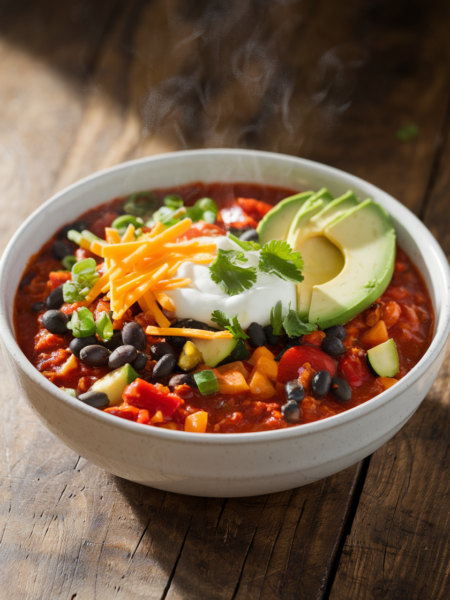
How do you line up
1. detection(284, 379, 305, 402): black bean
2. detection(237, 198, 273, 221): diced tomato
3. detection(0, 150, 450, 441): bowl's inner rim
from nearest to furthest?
detection(0, 150, 450, 441): bowl's inner rim
detection(284, 379, 305, 402): black bean
detection(237, 198, 273, 221): diced tomato

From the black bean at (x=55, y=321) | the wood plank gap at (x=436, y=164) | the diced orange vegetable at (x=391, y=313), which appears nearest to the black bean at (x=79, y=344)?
the black bean at (x=55, y=321)

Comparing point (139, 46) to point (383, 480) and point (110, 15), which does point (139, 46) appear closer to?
point (110, 15)

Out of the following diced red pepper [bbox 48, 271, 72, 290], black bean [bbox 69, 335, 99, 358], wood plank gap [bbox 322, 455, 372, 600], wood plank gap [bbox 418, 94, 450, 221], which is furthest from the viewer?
wood plank gap [bbox 418, 94, 450, 221]

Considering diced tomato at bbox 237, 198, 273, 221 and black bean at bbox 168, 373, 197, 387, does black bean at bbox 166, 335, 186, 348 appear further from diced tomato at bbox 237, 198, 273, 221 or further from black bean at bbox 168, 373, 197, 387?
diced tomato at bbox 237, 198, 273, 221

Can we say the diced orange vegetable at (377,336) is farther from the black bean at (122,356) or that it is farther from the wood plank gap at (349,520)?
the black bean at (122,356)

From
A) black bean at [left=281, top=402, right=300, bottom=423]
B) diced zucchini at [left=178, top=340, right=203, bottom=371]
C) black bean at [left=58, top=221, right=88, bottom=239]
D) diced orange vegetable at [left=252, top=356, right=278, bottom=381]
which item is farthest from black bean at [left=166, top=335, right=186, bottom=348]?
black bean at [left=58, top=221, right=88, bottom=239]

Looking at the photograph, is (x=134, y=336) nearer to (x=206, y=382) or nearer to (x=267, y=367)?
(x=206, y=382)
